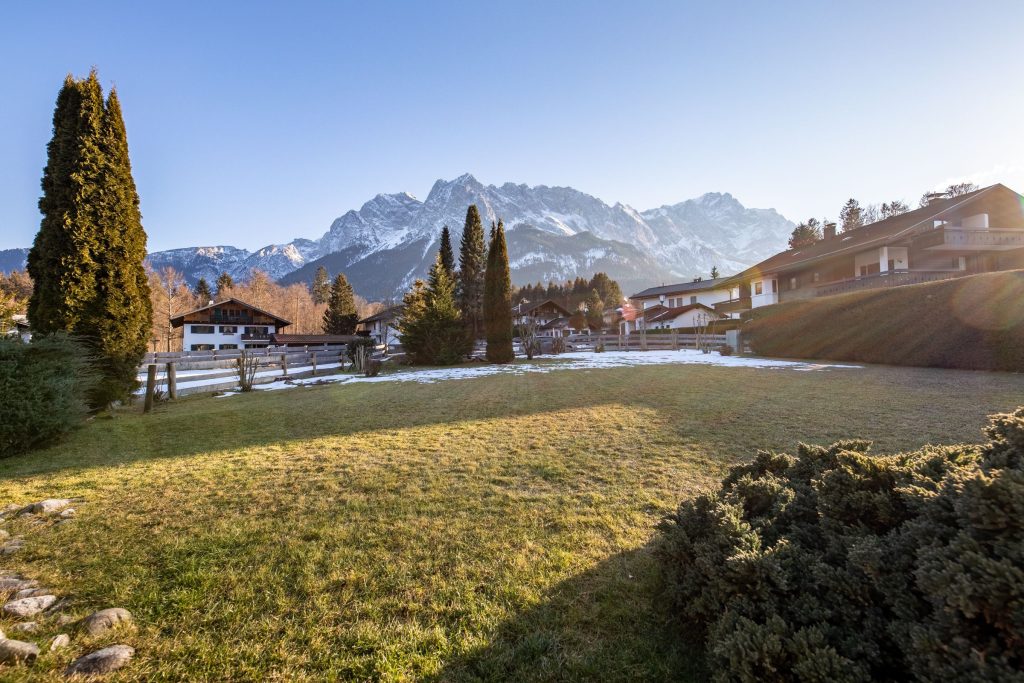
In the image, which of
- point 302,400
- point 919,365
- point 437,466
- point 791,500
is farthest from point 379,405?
point 919,365

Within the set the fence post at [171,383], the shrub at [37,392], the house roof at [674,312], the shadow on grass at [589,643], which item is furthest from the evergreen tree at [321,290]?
the shadow on grass at [589,643]

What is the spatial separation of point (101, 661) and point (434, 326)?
840 inches

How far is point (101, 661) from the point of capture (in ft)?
6.54

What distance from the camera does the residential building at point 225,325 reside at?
152 feet

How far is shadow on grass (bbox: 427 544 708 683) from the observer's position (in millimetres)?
1933

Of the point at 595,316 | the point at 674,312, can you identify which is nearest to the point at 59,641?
the point at 674,312

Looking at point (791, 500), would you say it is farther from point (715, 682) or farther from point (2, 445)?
point (2, 445)

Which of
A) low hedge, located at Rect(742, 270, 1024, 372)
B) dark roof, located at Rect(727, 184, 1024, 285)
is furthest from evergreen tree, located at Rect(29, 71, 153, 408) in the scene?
dark roof, located at Rect(727, 184, 1024, 285)

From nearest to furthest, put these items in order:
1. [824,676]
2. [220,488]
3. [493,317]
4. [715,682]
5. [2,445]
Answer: [824,676]
[715,682]
[220,488]
[2,445]
[493,317]

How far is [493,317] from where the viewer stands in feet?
77.0

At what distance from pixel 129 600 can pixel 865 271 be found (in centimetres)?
3254

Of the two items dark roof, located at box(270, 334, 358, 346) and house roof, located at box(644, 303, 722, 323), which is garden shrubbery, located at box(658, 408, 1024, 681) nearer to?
house roof, located at box(644, 303, 722, 323)

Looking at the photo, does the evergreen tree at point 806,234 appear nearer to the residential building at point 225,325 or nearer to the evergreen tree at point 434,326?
the evergreen tree at point 434,326

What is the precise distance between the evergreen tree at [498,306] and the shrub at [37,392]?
57.7 ft
